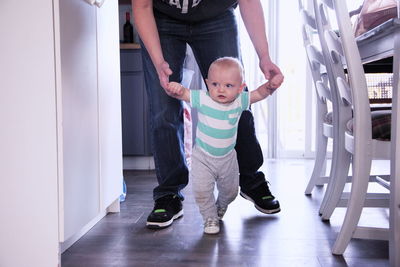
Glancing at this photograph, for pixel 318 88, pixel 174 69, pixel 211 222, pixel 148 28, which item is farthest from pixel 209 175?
pixel 318 88

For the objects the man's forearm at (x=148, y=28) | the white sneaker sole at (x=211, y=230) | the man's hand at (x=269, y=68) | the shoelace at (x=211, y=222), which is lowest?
the white sneaker sole at (x=211, y=230)

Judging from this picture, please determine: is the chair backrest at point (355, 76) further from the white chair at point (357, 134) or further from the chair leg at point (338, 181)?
the chair leg at point (338, 181)

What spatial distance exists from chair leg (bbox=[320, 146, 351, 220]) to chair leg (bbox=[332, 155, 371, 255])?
338 mm

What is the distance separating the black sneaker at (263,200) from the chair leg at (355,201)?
1.55ft

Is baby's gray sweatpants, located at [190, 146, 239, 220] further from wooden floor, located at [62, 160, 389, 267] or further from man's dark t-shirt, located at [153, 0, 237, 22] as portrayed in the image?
man's dark t-shirt, located at [153, 0, 237, 22]

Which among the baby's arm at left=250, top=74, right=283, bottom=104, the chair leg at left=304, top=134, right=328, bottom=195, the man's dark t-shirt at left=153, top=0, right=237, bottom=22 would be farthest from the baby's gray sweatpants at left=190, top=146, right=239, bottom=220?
the chair leg at left=304, top=134, right=328, bottom=195

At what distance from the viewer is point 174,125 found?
1702mm

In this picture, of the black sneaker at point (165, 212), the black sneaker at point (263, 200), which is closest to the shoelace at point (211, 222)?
the black sneaker at point (165, 212)

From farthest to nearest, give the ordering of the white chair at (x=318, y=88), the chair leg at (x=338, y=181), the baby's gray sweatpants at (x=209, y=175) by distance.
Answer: the white chair at (x=318, y=88), the chair leg at (x=338, y=181), the baby's gray sweatpants at (x=209, y=175)

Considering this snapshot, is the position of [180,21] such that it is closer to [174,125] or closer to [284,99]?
[174,125]

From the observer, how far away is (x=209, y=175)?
1.53 m

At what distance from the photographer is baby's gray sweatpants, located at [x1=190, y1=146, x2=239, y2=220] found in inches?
60.0

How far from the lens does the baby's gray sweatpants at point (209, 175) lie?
1.52 meters

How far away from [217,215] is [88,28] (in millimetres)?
796
